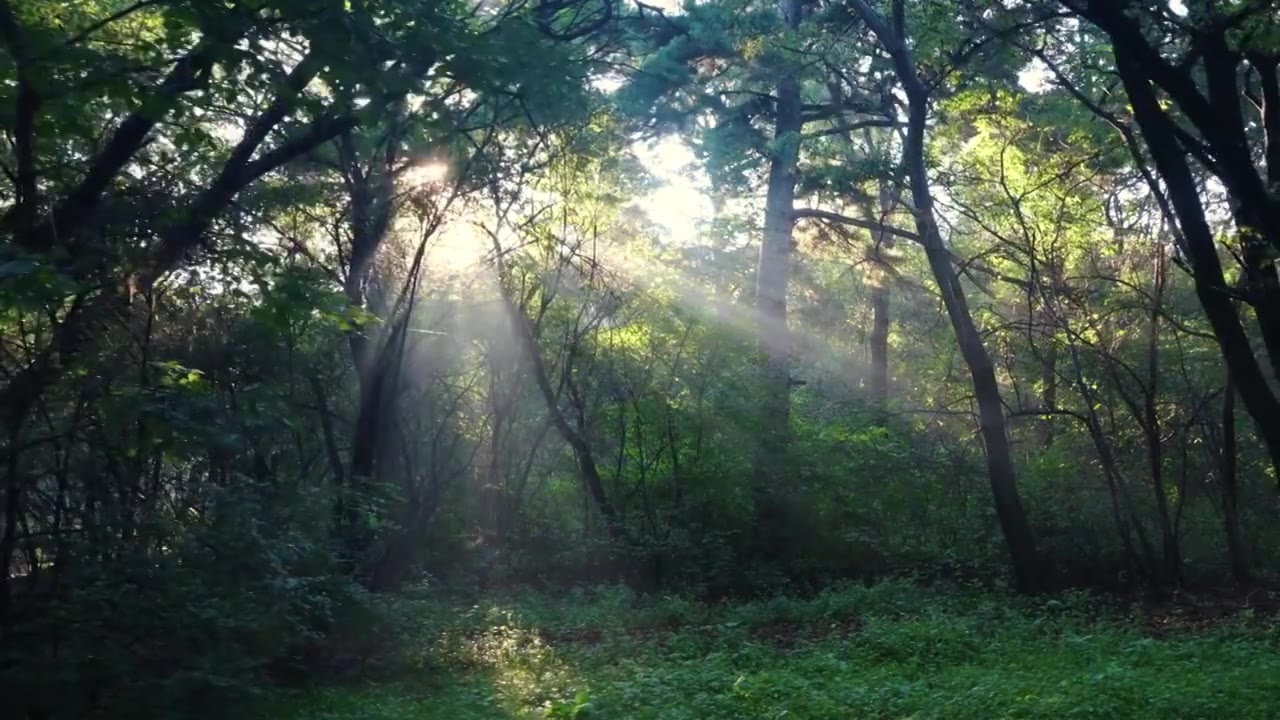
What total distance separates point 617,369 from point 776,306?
3592 millimetres

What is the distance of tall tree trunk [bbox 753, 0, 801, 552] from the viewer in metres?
17.3

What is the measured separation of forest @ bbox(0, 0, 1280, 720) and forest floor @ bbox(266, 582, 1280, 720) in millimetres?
74

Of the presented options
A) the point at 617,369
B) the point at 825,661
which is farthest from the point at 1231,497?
the point at 617,369

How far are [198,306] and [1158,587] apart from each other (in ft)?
39.1

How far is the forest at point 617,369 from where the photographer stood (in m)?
7.43

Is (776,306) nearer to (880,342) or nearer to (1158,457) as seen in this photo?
(1158,457)

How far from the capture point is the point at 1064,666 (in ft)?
30.9

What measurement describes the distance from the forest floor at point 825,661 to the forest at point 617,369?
7cm

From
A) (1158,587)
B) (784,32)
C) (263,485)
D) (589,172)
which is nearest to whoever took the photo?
(263,485)

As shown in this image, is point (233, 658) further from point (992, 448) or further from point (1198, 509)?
point (1198, 509)

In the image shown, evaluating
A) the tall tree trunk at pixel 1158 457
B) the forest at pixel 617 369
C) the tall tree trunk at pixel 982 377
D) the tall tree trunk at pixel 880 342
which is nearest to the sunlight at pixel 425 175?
the forest at pixel 617 369

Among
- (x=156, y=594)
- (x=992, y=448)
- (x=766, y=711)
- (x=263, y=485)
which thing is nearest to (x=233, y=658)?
(x=156, y=594)

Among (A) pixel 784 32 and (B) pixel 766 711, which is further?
(A) pixel 784 32

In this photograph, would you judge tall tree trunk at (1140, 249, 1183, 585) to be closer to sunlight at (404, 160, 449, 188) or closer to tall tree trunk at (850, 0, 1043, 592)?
tall tree trunk at (850, 0, 1043, 592)
